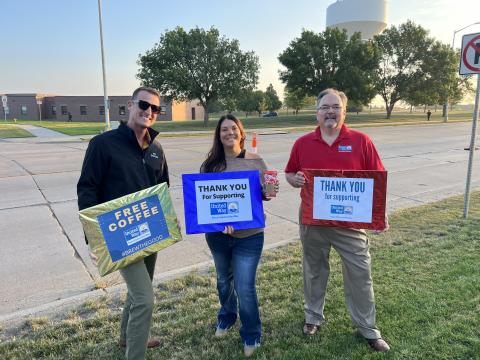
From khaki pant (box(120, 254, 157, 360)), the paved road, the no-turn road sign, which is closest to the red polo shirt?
khaki pant (box(120, 254, 157, 360))

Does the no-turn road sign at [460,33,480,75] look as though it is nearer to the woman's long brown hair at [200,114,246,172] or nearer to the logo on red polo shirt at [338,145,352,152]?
the logo on red polo shirt at [338,145,352,152]

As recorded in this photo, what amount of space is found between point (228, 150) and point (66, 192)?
6784mm

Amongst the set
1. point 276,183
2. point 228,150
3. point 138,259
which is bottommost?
point 138,259

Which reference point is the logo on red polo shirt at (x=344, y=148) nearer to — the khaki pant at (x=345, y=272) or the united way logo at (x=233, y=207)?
the khaki pant at (x=345, y=272)

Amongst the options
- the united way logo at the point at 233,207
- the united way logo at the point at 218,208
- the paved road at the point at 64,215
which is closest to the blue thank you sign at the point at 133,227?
the united way logo at the point at 218,208

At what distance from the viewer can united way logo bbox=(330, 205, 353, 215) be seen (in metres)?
2.88

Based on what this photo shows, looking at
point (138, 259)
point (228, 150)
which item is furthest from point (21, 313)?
point (228, 150)

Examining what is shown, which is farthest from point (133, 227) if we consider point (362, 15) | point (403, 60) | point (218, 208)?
point (362, 15)

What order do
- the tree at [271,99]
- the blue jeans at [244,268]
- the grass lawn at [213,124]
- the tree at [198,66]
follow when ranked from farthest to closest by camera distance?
the tree at [271,99]
the tree at [198,66]
the grass lawn at [213,124]
the blue jeans at [244,268]

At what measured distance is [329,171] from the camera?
9.42 ft

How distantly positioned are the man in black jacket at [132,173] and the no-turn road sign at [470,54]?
5.67 metres

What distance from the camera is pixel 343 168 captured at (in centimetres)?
291

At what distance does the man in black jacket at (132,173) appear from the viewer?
8.18 feet

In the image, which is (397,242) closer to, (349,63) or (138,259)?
(138,259)
